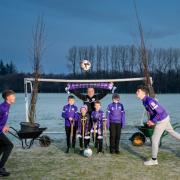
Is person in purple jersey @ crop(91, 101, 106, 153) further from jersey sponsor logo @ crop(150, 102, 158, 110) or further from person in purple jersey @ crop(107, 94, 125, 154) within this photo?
jersey sponsor logo @ crop(150, 102, 158, 110)

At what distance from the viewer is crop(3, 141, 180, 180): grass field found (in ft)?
22.3

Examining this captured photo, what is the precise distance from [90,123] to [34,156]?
1.56m

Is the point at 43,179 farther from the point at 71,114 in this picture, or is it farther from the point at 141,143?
the point at 141,143

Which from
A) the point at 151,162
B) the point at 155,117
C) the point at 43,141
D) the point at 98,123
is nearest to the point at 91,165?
the point at 151,162

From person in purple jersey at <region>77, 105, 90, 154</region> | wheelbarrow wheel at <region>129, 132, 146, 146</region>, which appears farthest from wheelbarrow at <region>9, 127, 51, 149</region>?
wheelbarrow wheel at <region>129, 132, 146, 146</region>

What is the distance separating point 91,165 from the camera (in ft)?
25.4

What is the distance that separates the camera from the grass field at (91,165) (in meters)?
6.81

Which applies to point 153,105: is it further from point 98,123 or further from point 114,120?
point 98,123

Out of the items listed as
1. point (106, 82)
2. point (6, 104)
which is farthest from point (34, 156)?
point (106, 82)

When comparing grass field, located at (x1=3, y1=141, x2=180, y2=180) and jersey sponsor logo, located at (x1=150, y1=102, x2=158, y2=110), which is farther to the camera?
jersey sponsor logo, located at (x1=150, y1=102, x2=158, y2=110)

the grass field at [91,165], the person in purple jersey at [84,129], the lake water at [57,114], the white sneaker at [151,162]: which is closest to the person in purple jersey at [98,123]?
the person in purple jersey at [84,129]

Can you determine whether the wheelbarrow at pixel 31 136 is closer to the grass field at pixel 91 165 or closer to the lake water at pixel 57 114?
the grass field at pixel 91 165

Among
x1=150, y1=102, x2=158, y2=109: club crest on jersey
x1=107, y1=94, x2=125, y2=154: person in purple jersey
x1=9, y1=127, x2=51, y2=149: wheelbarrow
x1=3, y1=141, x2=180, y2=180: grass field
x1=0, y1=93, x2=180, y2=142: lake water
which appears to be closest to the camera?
x1=3, y1=141, x2=180, y2=180: grass field

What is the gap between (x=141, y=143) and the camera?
1012 cm
